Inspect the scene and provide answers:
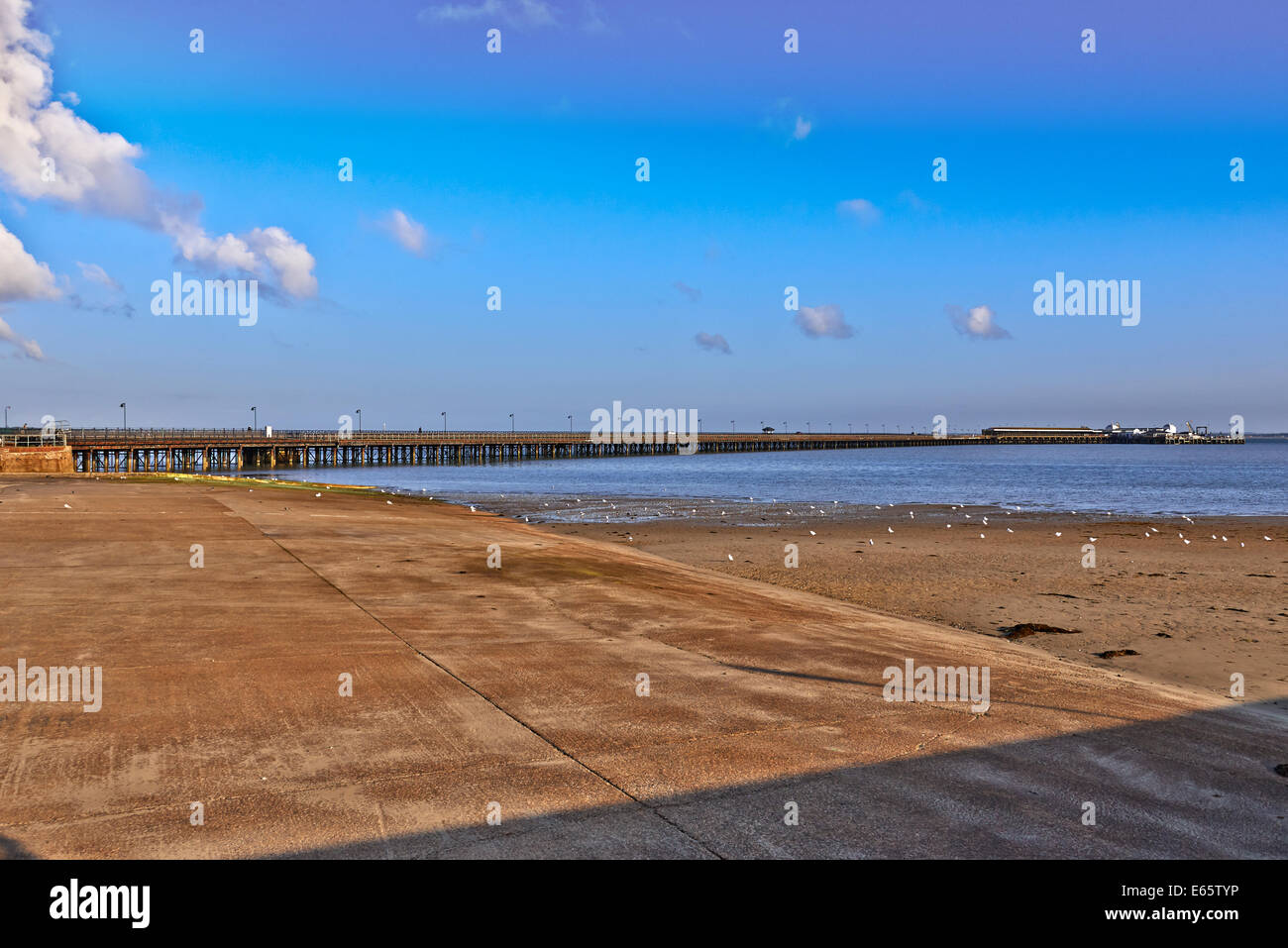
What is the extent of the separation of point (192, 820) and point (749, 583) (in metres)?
13.4

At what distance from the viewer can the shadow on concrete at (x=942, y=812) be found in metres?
4.51

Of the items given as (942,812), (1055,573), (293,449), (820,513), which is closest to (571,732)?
(942,812)

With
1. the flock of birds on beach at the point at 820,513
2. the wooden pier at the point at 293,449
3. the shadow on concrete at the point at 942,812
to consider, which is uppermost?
the wooden pier at the point at 293,449

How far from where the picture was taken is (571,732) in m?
6.30

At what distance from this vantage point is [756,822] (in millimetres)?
4828

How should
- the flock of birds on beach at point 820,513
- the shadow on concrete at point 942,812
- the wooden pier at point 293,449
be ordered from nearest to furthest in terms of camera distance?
1. the shadow on concrete at point 942,812
2. the flock of birds on beach at point 820,513
3. the wooden pier at point 293,449

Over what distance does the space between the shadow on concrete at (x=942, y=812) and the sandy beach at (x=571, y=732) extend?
0.07 ft

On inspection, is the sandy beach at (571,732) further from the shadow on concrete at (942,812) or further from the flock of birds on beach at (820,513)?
the flock of birds on beach at (820,513)

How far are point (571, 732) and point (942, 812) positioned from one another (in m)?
2.67

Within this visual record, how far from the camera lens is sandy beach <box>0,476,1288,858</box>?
15.3 ft

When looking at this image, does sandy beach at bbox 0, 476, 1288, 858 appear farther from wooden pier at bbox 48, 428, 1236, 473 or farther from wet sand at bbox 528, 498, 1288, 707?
wooden pier at bbox 48, 428, 1236, 473

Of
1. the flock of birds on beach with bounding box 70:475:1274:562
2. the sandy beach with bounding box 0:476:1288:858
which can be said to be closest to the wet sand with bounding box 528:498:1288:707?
the flock of birds on beach with bounding box 70:475:1274:562

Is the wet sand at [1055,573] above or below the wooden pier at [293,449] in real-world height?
below

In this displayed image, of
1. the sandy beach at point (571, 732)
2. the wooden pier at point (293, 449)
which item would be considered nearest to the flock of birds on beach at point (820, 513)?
the sandy beach at point (571, 732)
